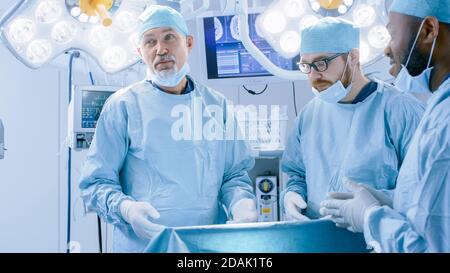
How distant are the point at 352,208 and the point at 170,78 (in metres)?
0.80

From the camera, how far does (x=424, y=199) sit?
100 cm

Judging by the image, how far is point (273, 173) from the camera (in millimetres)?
2244

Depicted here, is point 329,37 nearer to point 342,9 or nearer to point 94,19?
point 342,9

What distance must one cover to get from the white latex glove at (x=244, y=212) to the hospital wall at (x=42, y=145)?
81cm

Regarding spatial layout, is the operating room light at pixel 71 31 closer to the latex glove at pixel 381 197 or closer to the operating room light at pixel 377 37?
the operating room light at pixel 377 37

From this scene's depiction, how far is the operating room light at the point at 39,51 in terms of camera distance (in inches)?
67.9

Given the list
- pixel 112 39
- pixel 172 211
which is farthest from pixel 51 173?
pixel 172 211

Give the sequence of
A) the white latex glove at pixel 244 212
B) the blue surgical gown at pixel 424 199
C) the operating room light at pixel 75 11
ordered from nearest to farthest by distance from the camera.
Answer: the blue surgical gown at pixel 424 199, the white latex glove at pixel 244 212, the operating room light at pixel 75 11

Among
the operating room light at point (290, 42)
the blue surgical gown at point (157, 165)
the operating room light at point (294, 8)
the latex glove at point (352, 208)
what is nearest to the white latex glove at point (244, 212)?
the blue surgical gown at point (157, 165)

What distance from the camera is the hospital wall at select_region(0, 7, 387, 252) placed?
237cm

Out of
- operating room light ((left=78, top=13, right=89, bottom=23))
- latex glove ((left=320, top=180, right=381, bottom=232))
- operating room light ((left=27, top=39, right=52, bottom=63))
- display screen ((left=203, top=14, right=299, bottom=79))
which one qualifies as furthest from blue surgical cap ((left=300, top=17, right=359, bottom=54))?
operating room light ((left=27, top=39, right=52, bottom=63))

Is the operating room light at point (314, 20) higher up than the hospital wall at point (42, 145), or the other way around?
the operating room light at point (314, 20)

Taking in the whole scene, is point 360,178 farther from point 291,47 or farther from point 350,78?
point 291,47

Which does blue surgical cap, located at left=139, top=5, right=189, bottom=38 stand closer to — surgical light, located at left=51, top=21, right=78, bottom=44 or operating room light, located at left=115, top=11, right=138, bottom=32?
operating room light, located at left=115, top=11, right=138, bottom=32
